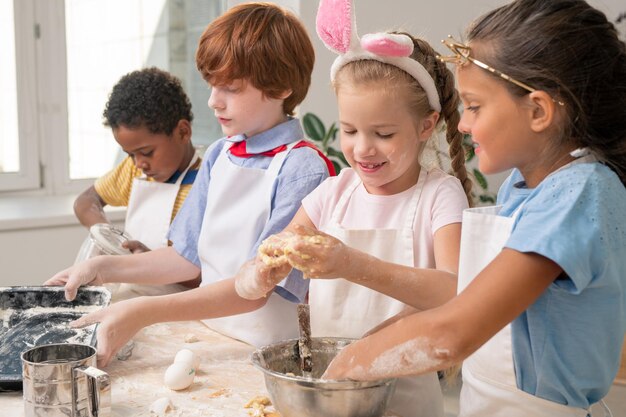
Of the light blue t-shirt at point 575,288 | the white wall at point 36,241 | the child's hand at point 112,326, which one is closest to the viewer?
the light blue t-shirt at point 575,288

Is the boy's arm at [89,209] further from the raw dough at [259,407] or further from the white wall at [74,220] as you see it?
the raw dough at [259,407]

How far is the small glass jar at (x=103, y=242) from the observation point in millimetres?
1744

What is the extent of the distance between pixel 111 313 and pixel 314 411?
1.57 ft

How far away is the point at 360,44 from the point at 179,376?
0.63 meters

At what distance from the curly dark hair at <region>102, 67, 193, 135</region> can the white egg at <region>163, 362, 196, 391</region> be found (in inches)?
38.0

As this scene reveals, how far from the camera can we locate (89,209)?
2.40 metres

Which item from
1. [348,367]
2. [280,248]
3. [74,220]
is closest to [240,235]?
[280,248]

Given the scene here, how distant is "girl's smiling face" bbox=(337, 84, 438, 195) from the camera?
4.18 ft

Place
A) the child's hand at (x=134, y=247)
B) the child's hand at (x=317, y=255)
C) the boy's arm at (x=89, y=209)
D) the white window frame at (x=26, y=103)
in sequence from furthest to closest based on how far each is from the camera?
1. the white window frame at (x=26, y=103)
2. the boy's arm at (x=89, y=209)
3. the child's hand at (x=134, y=247)
4. the child's hand at (x=317, y=255)

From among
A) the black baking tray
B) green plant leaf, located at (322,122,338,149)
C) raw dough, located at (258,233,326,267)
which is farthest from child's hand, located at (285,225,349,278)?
green plant leaf, located at (322,122,338,149)

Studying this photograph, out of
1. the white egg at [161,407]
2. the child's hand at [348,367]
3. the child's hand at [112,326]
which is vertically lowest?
the white egg at [161,407]

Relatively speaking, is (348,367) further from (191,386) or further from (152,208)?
(152,208)

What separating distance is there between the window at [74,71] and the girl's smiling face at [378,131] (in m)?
2.37

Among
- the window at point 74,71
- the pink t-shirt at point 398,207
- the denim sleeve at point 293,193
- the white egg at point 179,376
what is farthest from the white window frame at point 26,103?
the white egg at point 179,376
